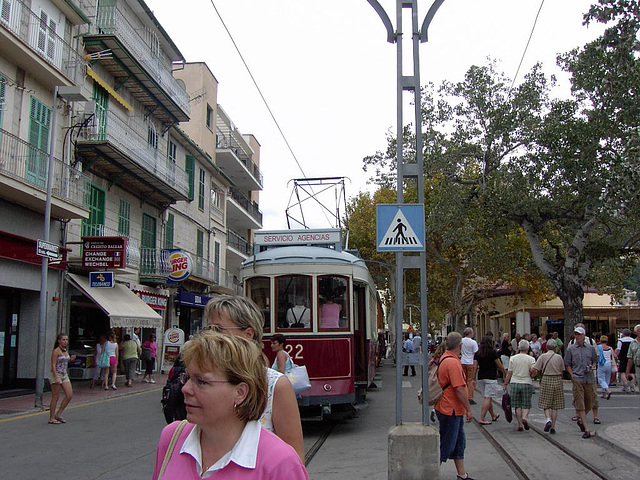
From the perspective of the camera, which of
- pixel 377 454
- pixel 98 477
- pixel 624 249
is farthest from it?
pixel 624 249

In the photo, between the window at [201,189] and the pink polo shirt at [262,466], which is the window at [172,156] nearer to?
the window at [201,189]

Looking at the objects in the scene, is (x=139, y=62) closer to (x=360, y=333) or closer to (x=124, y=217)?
(x=124, y=217)

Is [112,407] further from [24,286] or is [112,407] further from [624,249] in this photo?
[624,249]

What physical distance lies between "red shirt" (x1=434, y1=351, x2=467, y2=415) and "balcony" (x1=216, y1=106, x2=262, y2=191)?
101 feet

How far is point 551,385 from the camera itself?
10844mm

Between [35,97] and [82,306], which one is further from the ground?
[35,97]

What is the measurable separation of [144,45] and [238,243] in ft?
65.1

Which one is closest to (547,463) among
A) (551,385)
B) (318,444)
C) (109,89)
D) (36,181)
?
(551,385)

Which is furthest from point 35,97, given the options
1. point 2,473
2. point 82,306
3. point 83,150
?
point 2,473

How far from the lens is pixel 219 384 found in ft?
7.00

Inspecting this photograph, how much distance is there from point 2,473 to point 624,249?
65.3 feet

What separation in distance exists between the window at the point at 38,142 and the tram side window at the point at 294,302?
892cm

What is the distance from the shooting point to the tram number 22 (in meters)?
11.0

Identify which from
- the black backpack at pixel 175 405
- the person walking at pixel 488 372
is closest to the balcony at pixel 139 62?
the person walking at pixel 488 372
